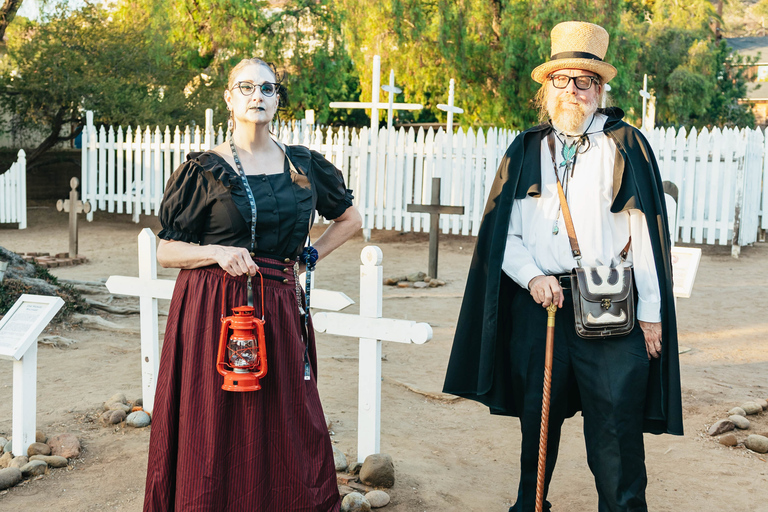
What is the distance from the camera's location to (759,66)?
53.3m

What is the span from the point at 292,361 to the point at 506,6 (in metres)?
18.1

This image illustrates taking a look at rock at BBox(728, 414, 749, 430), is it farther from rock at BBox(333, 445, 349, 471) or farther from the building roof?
the building roof

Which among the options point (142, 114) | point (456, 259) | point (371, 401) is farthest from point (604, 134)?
point (142, 114)

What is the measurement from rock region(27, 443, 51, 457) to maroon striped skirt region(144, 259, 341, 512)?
150 cm

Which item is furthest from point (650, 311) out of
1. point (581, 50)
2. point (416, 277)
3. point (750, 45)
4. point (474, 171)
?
→ point (750, 45)

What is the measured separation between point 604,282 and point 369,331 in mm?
1295

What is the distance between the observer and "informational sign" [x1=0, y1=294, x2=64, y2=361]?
3.85 meters

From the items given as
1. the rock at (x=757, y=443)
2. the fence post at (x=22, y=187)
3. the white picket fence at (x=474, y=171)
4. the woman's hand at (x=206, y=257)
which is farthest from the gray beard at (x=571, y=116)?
the fence post at (x=22, y=187)

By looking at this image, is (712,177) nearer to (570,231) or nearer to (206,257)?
(570,231)

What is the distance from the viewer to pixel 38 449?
157 inches

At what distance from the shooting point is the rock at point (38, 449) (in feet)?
13.0

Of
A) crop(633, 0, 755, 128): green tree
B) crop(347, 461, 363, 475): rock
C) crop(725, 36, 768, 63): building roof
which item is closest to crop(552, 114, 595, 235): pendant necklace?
crop(347, 461, 363, 475): rock

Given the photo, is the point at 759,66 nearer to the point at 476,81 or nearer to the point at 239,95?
the point at 476,81

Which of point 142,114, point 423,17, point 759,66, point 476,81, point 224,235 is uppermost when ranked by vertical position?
point 759,66
